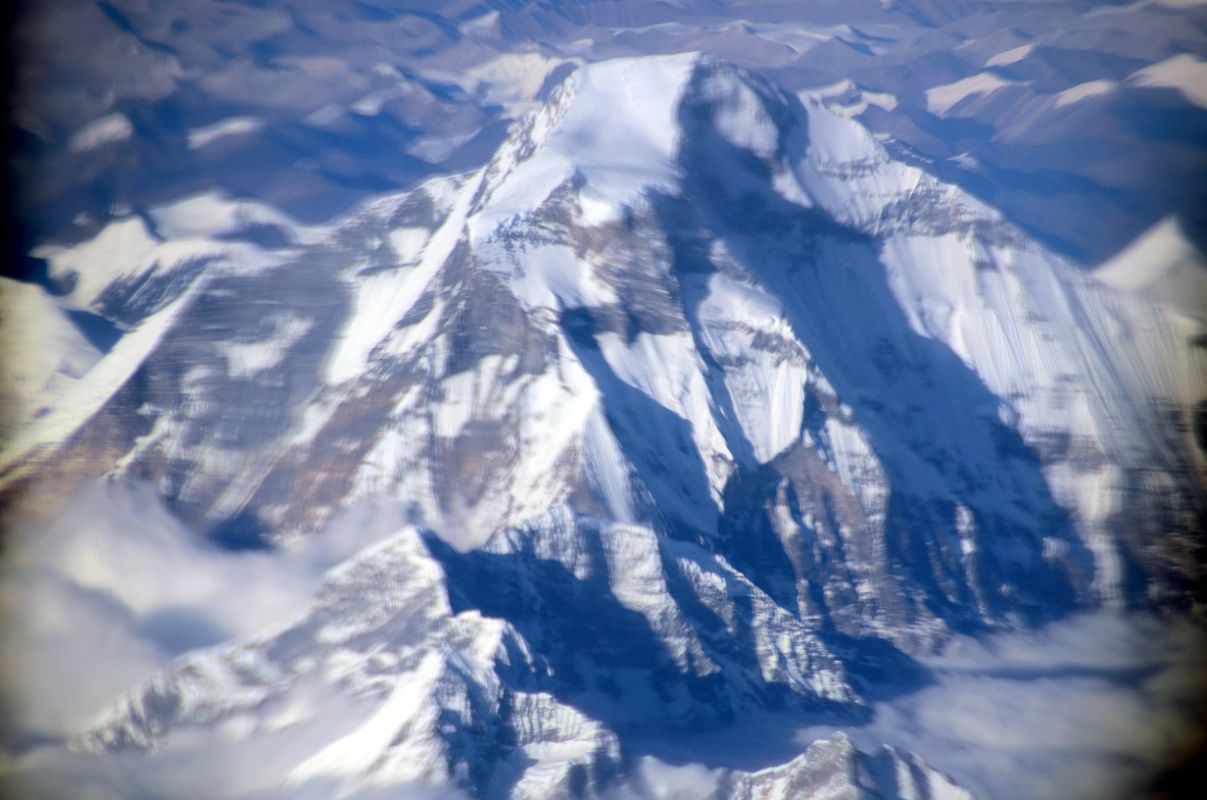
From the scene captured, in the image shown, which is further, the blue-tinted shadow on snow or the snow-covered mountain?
the blue-tinted shadow on snow

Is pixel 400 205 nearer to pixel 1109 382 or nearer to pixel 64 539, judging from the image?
pixel 64 539

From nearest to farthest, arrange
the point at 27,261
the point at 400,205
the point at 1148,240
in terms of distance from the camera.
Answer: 1. the point at 400,205
2. the point at 27,261
3. the point at 1148,240

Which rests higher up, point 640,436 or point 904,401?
point 904,401

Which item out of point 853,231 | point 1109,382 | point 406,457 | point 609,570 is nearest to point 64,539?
point 406,457

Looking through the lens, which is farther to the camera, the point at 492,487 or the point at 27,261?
the point at 27,261

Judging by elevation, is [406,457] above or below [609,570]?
above

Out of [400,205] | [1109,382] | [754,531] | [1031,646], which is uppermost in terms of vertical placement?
[400,205]

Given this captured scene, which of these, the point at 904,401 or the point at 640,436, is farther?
the point at 904,401

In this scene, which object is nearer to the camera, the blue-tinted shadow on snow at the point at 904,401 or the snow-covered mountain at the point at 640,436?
the snow-covered mountain at the point at 640,436
